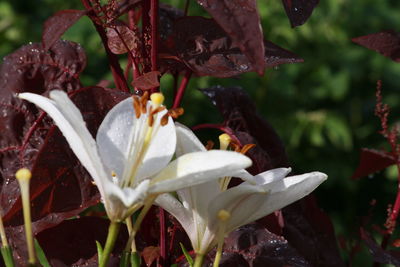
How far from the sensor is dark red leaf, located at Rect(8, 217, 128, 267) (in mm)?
653

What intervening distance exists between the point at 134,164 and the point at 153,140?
3 cm

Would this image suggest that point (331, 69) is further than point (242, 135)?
Yes

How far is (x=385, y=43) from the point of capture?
0.76 metres

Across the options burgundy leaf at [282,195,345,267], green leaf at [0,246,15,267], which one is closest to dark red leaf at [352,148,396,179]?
burgundy leaf at [282,195,345,267]

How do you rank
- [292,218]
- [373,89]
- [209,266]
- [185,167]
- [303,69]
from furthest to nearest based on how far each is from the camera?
[373,89], [303,69], [292,218], [209,266], [185,167]

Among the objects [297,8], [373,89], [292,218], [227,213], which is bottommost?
[373,89]

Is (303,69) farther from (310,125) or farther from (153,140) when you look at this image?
(153,140)

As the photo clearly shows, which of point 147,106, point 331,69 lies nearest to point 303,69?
point 331,69

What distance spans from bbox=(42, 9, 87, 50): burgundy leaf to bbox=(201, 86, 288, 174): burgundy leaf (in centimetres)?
19

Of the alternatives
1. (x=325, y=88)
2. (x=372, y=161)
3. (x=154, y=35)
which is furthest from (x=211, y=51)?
(x=325, y=88)

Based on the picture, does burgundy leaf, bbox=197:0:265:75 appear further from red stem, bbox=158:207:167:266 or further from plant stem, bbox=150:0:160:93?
red stem, bbox=158:207:167:266

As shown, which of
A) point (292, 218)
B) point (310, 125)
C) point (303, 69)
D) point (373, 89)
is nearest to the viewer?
point (292, 218)

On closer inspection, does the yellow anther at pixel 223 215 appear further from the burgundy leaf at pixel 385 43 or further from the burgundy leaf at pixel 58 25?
the burgundy leaf at pixel 385 43

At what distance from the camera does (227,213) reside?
0.53 meters
